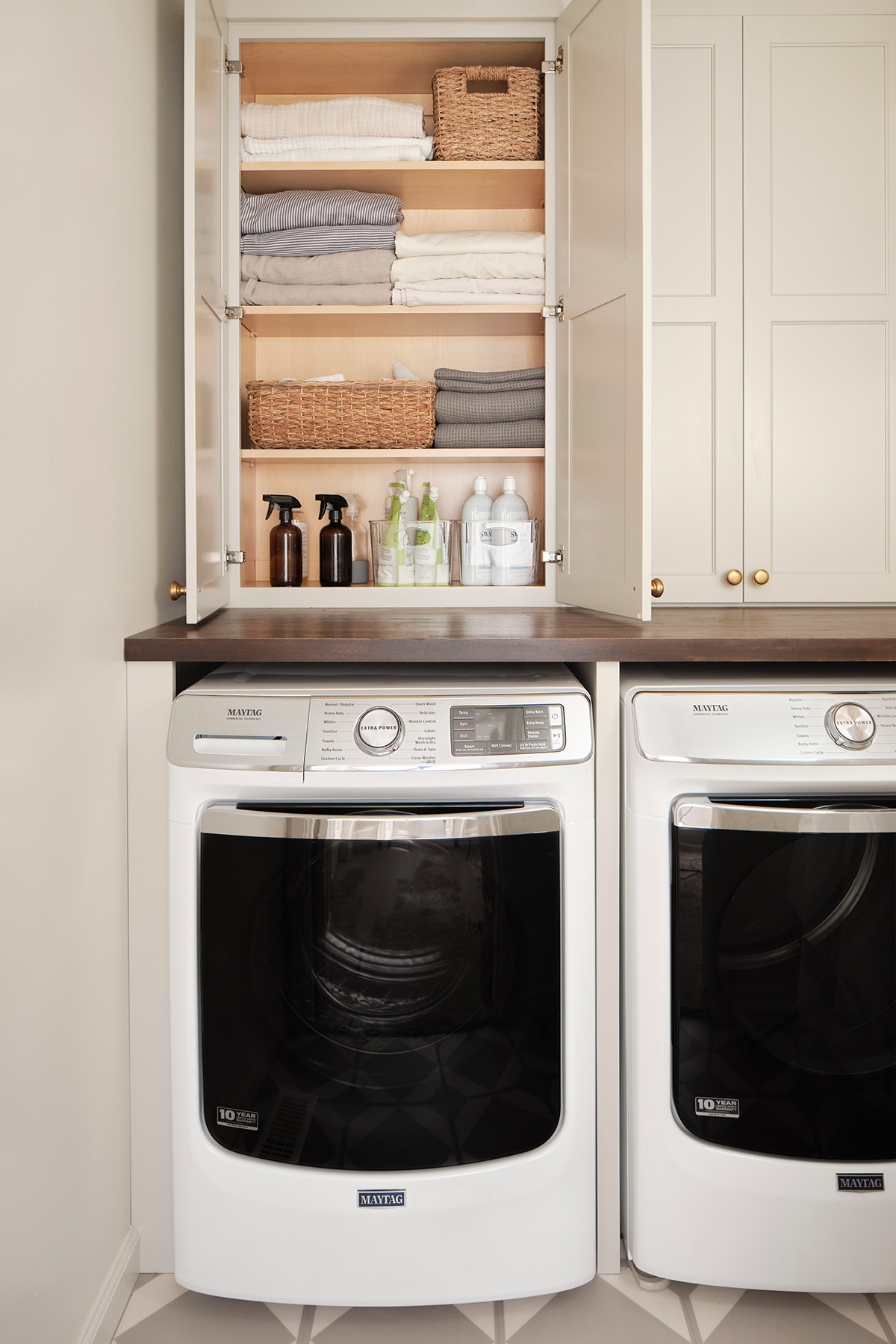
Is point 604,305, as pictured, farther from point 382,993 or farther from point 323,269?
point 382,993

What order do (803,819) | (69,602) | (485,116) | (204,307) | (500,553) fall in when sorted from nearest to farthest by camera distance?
(69,602)
(803,819)
(204,307)
(485,116)
(500,553)

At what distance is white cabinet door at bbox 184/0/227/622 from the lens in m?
1.41

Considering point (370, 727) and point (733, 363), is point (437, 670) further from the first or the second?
point (733, 363)

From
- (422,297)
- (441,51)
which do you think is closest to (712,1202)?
(422,297)

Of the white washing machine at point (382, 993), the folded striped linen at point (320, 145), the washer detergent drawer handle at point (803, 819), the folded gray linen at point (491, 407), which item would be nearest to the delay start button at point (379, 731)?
the white washing machine at point (382, 993)

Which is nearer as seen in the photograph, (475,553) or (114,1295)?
(114,1295)

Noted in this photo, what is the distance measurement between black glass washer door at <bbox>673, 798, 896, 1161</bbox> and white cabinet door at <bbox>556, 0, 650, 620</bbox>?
468 mm

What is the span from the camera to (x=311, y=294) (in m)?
1.92

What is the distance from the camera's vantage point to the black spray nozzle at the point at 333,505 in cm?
194

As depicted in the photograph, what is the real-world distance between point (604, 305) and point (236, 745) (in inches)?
43.1

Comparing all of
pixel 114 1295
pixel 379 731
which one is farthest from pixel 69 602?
pixel 114 1295

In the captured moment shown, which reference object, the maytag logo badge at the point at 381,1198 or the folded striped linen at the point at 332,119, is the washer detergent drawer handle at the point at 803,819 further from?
the folded striped linen at the point at 332,119

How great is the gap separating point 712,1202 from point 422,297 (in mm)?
1829

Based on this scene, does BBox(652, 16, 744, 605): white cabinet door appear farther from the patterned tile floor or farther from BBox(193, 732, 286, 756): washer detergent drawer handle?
the patterned tile floor
